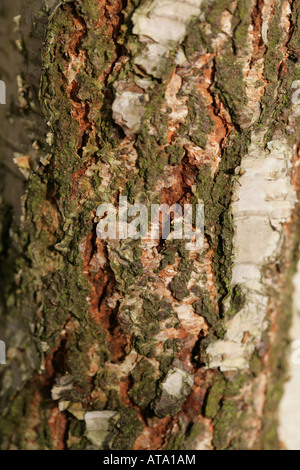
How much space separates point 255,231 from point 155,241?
213 mm

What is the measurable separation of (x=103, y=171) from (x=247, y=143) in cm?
30

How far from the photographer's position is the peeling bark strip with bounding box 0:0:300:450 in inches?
34.9

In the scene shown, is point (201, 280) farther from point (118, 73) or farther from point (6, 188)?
point (6, 188)

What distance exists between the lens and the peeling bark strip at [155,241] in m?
0.89

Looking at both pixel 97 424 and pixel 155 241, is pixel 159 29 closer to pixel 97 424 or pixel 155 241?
pixel 155 241

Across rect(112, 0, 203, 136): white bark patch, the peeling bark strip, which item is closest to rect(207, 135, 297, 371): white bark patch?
the peeling bark strip

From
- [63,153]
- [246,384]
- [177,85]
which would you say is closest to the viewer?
[177,85]

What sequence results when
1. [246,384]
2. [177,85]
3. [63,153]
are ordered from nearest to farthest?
Result: [177,85]
[63,153]
[246,384]

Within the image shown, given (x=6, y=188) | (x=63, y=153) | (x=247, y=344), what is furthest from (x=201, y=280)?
(x=6, y=188)

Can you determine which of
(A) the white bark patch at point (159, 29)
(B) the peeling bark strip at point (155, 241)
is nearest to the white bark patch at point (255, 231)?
(B) the peeling bark strip at point (155, 241)

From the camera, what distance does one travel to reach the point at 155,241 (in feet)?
3.22

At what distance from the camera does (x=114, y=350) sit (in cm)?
107

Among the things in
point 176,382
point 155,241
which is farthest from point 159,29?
point 176,382

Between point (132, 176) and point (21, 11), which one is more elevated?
point (21, 11)
